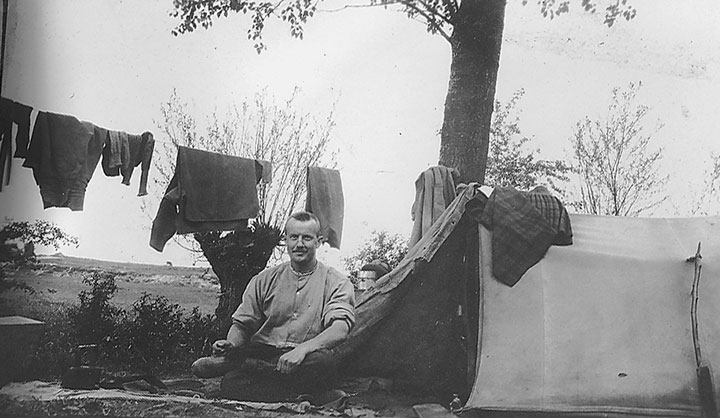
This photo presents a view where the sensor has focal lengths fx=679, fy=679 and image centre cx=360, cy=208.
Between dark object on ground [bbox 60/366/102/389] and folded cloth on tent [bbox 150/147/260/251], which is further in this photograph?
folded cloth on tent [bbox 150/147/260/251]

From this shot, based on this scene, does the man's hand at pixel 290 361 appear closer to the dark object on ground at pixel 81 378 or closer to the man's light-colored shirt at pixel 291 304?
the man's light-colored shirt at pixel 291 304

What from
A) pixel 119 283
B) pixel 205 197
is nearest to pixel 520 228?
pixel 205 197

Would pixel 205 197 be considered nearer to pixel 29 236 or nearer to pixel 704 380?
pixel 29 236

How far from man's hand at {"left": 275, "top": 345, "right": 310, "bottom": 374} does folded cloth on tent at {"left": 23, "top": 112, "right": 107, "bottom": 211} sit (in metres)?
1.56

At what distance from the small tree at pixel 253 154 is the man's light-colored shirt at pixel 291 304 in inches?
41.4

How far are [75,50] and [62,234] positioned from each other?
1096mm

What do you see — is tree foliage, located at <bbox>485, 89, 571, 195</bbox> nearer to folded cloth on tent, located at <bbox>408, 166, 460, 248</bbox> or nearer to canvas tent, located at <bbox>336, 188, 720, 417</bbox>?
folded cloth on tent, located at <bbox>408, 166, 460, 248</bbox>

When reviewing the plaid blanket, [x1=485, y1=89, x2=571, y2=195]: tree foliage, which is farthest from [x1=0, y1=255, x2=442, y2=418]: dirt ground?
[x1=485, y1=89, x2=571, y2=195]: tree foliage

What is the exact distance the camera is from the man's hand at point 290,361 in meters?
3.18

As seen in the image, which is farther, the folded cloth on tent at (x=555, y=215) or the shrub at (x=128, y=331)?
the shrub at (x=128, y=331)

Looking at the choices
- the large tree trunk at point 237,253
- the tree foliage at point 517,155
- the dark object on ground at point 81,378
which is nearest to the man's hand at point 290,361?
the dark object on ground at point 81,378

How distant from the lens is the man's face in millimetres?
3465

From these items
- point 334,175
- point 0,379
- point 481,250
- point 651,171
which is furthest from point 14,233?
point 651,171

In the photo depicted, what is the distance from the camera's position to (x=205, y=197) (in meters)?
4.17
